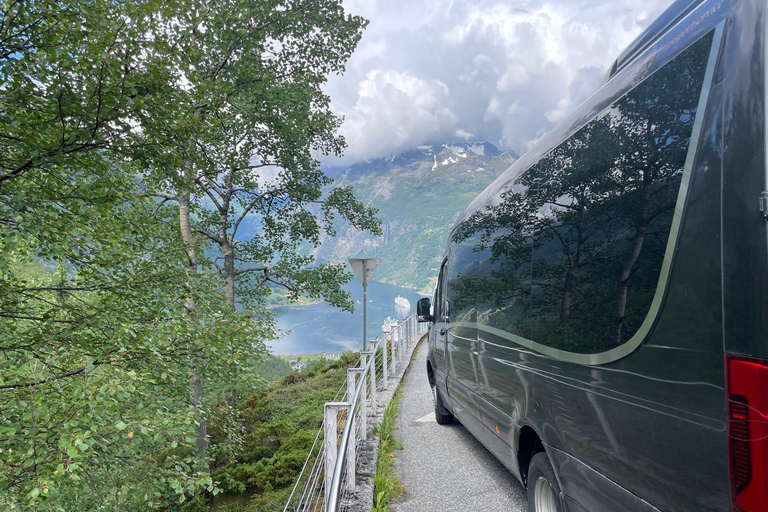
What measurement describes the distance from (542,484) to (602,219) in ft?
6.28

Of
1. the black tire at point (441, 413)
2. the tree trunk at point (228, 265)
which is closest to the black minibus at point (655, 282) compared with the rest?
the black tire at point (441, 413)

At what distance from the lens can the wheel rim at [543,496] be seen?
290 cm

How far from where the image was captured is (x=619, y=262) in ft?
6.56

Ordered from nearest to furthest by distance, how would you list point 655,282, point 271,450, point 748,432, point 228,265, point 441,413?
point 748,432 < point 655,282 < point 441,413 < point 271,450 < point 228,265

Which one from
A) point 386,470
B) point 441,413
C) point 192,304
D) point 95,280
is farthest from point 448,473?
point 192,304

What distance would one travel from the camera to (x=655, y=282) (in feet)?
5.73

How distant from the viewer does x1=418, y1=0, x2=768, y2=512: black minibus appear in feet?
4.58

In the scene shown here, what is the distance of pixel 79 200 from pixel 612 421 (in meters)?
4.26

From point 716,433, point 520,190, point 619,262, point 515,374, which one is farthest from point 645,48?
point 515,374

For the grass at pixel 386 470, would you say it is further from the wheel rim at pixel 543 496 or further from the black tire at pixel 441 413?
the wheel rim at pixel 543 496

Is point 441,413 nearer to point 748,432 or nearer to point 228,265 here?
point 748,432

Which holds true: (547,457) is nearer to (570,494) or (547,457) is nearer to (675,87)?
(570,494)

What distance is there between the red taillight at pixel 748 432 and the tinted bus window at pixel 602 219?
430mm

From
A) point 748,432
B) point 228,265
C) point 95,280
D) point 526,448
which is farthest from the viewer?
point 228,265
